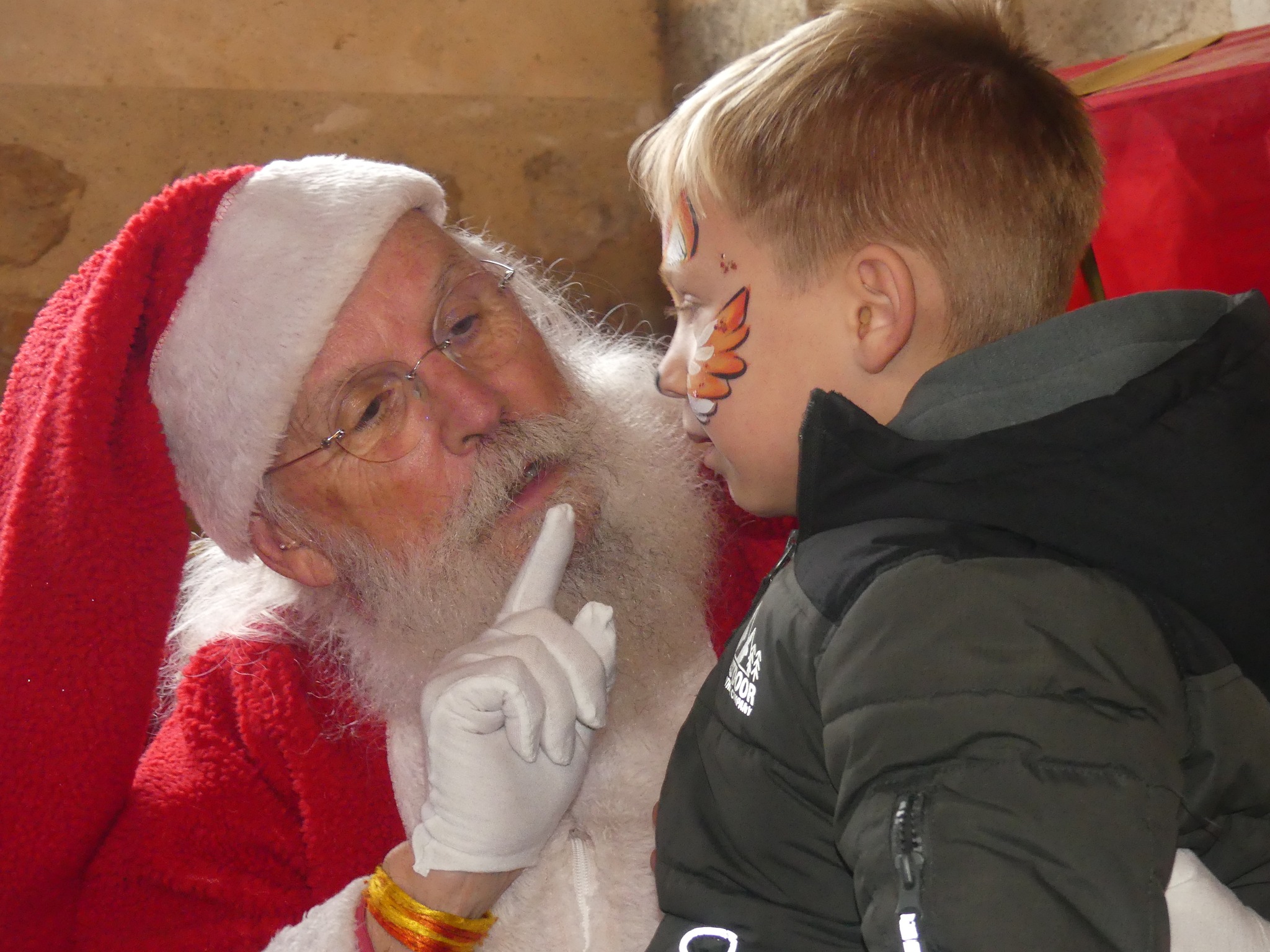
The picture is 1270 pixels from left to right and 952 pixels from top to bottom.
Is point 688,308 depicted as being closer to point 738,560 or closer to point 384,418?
point 384,418

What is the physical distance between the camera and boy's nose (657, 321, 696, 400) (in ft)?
4.27

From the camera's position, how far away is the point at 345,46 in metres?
2.86

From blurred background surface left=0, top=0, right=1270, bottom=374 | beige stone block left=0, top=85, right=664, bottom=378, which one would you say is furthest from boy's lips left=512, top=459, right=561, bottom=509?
beige stone block left=0, top=85, right=664, bottom=378

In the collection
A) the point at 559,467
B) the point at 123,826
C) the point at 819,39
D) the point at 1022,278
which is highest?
the point at 819,39

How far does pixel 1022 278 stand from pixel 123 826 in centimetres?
132

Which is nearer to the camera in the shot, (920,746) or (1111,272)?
(920,746)

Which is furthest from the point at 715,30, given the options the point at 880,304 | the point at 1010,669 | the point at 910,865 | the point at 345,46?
the point at 910,865

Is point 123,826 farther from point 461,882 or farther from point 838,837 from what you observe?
point 838,837

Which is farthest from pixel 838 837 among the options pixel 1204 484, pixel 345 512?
pixel 345 512

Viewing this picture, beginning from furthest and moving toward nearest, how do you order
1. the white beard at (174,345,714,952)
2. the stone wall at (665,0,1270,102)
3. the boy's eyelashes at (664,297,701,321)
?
the stone wall at (665,0,1270,102), the white beard at (174,345,714,952), the boy's eyelashes at (664,297,701,321)

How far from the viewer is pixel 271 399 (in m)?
1.46

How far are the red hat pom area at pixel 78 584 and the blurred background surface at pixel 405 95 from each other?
1330 millimetres

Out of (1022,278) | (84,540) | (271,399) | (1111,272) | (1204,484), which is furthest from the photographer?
(1111,272)

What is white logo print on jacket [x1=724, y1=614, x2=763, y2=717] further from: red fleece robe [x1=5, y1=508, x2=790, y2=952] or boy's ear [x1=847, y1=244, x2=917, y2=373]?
red fleece robe [x1=5, y1=508, x2=790, y2=952]
